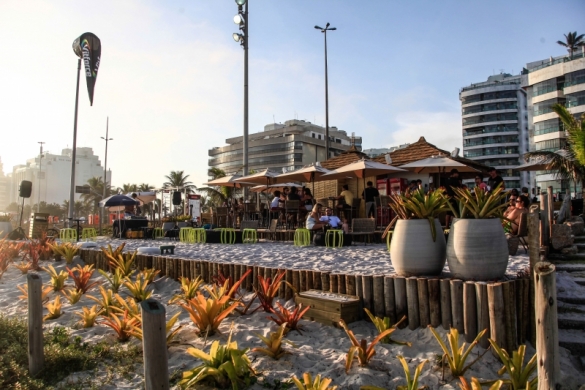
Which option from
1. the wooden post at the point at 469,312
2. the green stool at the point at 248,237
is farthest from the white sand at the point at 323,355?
the green stool at the point at 248,237

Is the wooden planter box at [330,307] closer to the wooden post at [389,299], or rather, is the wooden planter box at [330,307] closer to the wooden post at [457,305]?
the wooden post at [389,299]

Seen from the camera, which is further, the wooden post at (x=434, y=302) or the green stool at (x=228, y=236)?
the green stool at (x=228, y=236)

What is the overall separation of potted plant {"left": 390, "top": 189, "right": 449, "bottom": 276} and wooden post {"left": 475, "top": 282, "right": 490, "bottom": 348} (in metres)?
0.66

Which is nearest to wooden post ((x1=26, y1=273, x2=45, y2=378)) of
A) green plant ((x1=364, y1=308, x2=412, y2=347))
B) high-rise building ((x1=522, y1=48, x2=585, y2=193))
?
green plant ((x1=364, y1=308, x2=412, y2=347))

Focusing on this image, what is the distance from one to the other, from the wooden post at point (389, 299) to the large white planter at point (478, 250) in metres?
0.59

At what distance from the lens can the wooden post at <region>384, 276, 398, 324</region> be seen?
4.15 meters

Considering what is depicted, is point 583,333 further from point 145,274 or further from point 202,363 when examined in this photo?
point 145,274

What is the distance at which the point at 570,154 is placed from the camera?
16219mm

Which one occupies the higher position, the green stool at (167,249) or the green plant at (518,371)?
→ the green stool at (167,249)

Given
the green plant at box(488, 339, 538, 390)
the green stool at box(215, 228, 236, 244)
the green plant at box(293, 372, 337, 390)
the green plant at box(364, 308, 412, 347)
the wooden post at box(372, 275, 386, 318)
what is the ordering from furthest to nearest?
the green stool at box(215, 228, 236, 244)
the wooden post at box(372, 275, 386, 318)
the green plant at box(364, 308, 412, 347)
the green plant at box(488, 339, 538, 390)
the green plant at box(293, 372, 337, 390)

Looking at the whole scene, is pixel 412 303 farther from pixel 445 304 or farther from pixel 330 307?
pixel 330 307

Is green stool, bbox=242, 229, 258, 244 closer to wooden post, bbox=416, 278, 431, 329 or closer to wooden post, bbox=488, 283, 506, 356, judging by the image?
wooden post, bbox=416, 278, 431, 329

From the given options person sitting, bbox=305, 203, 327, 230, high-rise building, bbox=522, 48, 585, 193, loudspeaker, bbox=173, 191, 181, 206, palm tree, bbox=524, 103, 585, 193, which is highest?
high-rise building, bbox=522, 48, 585, 193

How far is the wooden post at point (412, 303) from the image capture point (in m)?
3.99
